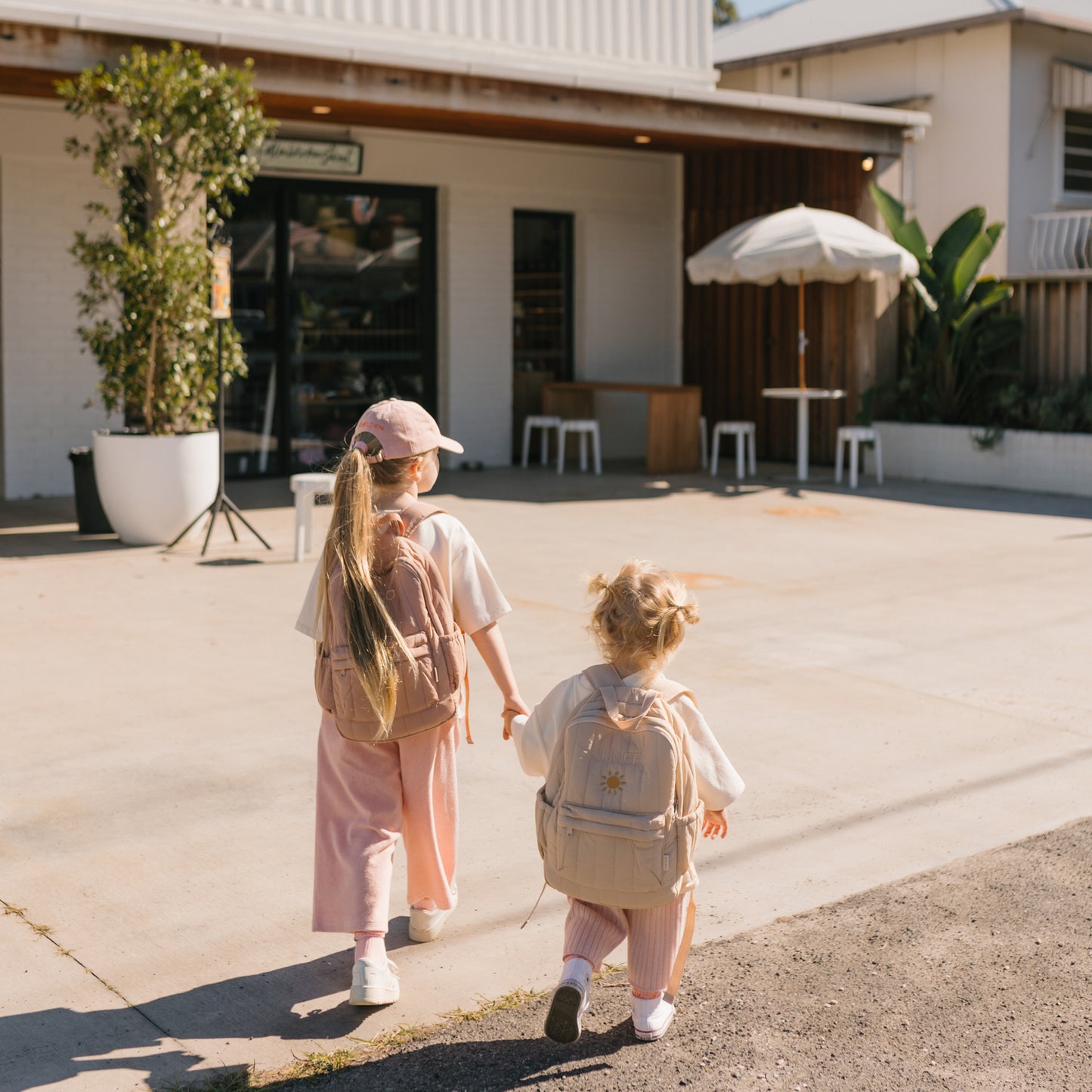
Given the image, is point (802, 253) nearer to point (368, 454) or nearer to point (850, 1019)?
point (368, 454)

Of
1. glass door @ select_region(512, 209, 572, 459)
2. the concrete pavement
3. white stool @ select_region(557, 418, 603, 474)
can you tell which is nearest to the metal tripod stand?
the concrete pavement

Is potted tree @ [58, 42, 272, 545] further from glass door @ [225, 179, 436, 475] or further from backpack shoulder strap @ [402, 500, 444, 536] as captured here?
backpack shoulder strap @ [402, 500, 444, 536]

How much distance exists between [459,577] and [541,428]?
13.8 m

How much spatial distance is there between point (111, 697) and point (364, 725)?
11.1ft

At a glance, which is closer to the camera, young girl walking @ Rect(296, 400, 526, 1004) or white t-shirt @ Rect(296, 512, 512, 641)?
young girl walking @ Rect(296, 400, 526, 1004)

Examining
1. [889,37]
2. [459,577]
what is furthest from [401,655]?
[889,37]

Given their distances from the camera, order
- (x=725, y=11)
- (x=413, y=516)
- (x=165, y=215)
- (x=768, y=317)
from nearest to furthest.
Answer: (x=413, y=516)
(x=165, y=215)
(x=768, y=317)
(x=725, y=11)

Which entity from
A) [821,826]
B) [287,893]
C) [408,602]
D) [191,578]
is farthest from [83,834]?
[191,578]

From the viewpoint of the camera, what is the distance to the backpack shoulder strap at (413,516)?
3.67 metres

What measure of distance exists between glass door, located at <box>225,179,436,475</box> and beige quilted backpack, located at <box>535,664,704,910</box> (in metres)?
11.8

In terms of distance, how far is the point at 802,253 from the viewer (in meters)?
14.0

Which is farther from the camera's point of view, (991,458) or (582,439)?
(582,439)

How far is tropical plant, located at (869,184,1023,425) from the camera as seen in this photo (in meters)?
15.2

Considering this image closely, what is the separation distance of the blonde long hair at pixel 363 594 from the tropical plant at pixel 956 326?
12.6m
